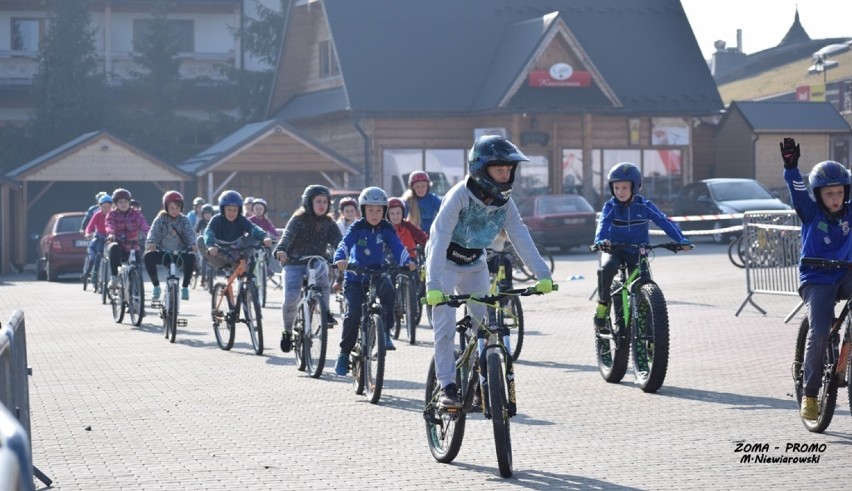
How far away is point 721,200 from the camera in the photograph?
40469 millimetres

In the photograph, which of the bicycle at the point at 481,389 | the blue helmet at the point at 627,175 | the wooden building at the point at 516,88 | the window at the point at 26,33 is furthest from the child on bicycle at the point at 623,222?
the window at the point at 26,33

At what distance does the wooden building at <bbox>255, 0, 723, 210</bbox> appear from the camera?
153 feet

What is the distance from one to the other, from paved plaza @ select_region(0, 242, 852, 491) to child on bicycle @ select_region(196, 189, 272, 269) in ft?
3.36

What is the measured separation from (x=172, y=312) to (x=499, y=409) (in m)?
10.8

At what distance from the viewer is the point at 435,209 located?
59.5 ft

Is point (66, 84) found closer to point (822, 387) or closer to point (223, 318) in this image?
point (223, 318)

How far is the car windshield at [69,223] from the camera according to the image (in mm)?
35625

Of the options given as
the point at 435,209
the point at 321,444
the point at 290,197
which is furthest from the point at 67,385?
the point at 290,197

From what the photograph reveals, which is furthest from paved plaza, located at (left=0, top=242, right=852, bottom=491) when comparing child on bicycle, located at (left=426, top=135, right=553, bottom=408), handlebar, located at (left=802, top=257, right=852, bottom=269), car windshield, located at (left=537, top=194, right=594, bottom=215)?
car windshield, located at (left=537, top=194, right=594, bottom=215)

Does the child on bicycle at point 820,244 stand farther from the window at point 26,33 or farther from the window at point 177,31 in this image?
the window at point 26,33

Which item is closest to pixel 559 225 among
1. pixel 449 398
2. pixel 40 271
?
pixel 40 271

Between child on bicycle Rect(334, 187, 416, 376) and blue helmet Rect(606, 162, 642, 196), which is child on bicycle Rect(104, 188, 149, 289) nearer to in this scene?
child on bicycle Rect(334, 187, 416, 376)

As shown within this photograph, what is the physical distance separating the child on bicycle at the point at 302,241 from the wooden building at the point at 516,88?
30.6 meters

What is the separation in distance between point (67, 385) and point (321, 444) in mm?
4559
